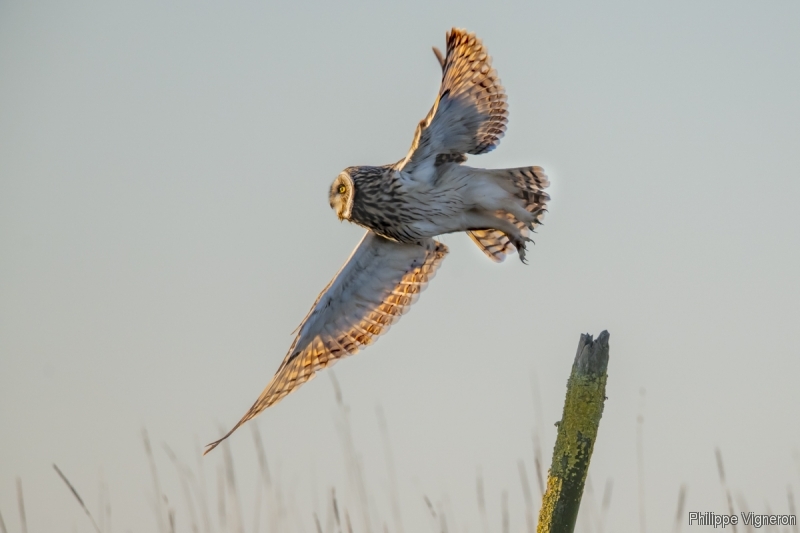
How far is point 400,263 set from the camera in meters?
6.48

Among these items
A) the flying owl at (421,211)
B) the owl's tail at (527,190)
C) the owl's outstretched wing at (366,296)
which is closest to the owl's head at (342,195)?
the flying owl at (421,211)

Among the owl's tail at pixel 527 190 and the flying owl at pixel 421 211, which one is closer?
the flying owl at pixel 421 211

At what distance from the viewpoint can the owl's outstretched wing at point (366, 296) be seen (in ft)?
20.8

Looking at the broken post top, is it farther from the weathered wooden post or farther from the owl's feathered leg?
the owl's feathered leg

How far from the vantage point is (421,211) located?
229 inches

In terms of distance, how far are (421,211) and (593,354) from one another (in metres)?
2.39

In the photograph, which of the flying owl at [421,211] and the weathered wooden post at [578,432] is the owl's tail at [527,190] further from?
the weathered wooden post at [578,432]

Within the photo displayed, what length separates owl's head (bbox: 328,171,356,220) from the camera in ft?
19.5

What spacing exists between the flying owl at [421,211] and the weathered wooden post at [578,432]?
2251mm

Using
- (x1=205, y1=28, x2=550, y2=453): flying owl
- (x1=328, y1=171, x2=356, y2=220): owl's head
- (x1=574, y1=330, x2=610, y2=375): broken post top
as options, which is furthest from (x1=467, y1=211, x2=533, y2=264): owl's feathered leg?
(x1=574, y1=330, x2=610, y2=375): broken post top

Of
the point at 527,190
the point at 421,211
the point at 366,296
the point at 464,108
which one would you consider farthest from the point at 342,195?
the point at 527,190

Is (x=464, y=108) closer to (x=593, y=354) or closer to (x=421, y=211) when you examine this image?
(x=421, y=211)

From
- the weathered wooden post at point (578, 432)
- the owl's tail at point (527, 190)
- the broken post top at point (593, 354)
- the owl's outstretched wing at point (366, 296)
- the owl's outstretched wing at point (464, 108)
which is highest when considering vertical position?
the owl's outstretched wing at point (464, 108)

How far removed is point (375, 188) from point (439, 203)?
1.28 ft
